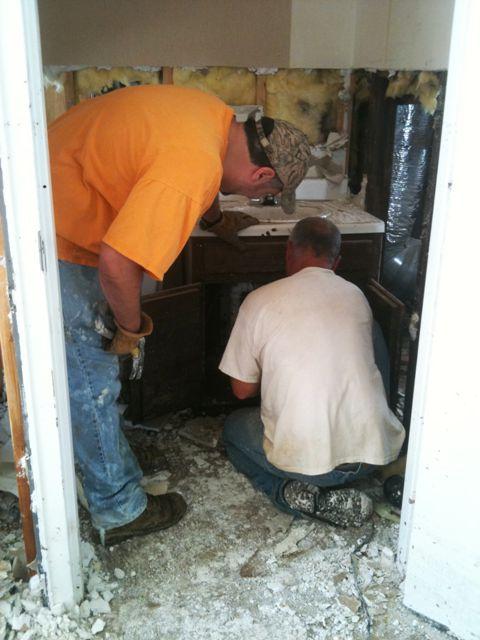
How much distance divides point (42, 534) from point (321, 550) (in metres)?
0.82

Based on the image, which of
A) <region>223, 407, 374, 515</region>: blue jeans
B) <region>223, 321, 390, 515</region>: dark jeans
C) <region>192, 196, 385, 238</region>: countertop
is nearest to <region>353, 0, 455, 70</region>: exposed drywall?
<region>192, 196, 385, 238</region>: countertop

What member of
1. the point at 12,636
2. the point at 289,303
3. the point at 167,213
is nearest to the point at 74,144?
the point at 167,213

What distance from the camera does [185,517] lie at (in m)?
1.99

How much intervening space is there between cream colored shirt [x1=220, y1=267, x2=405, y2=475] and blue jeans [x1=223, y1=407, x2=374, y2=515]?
0.37 feet

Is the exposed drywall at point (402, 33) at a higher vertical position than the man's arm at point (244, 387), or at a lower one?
higher

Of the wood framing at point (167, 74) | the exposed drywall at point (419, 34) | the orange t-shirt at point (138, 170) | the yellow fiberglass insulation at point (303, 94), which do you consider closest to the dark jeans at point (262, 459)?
the orange t-shirt at point (138, 170)

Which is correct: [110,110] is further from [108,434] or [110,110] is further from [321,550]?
[321,550]

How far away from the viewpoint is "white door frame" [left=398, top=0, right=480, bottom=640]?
125cm

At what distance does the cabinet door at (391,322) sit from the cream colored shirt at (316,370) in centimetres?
30

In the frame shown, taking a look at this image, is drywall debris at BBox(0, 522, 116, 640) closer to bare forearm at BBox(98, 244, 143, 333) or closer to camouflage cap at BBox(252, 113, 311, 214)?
bare forearm at BBox(98, 244, 143, 333)

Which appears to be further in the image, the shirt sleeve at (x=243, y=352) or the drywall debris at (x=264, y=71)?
the drywall debris at (x=264, y=71)

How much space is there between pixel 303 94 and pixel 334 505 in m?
1.81

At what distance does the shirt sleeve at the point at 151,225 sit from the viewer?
1.41 m

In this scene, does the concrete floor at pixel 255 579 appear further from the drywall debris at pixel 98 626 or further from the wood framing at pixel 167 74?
the wood framing at pixel 167 74
